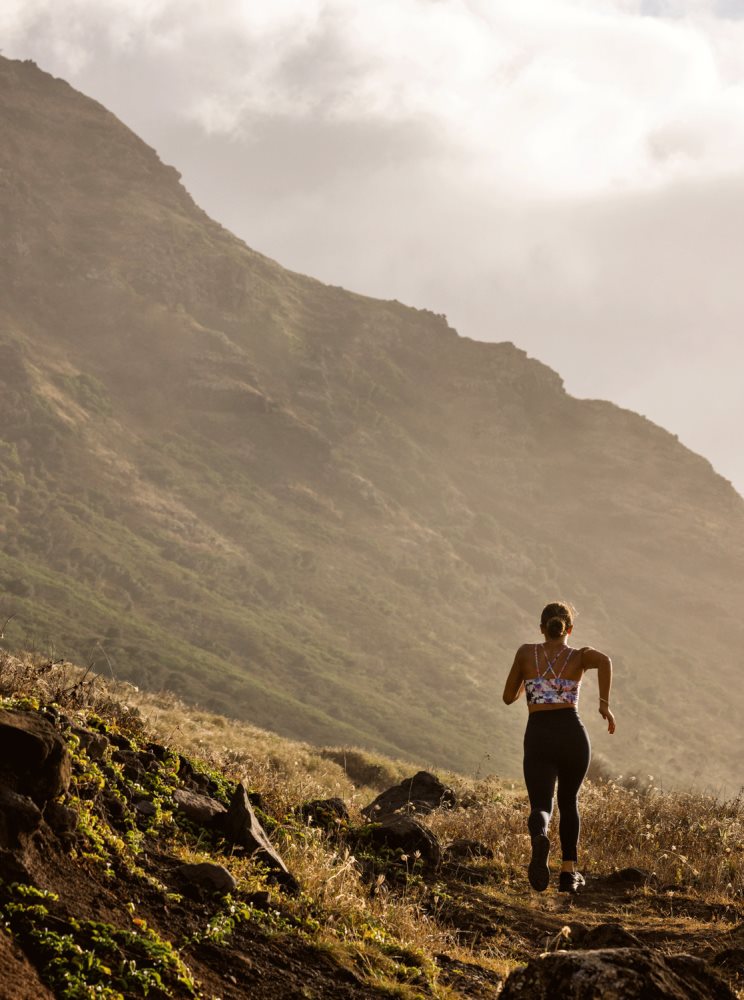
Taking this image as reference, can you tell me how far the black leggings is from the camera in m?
7.10

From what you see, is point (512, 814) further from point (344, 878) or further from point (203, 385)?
point (203, 385)

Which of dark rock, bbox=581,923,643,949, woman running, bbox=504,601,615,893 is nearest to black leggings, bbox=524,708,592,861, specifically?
woman running, bbox=504,601,615,893

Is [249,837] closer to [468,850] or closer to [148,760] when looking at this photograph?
[148,760]

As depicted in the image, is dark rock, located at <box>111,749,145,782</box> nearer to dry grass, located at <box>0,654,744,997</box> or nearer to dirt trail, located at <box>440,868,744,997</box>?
dry grass, located at <box>0,654,744,997</box>

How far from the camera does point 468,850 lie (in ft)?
30.4

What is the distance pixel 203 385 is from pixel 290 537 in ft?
160

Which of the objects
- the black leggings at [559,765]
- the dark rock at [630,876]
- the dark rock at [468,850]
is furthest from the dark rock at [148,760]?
the dark rock at [630,876]

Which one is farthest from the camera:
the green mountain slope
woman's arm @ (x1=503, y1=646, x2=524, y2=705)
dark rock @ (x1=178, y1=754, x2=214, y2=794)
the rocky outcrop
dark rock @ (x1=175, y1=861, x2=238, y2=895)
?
the green mountain slope

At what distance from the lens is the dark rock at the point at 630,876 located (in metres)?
8.55

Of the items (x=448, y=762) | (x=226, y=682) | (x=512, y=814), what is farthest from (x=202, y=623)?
(x=512, y=814)

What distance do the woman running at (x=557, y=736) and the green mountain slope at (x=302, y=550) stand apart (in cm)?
7737

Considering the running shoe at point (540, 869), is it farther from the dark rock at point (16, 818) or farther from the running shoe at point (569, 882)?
the dark rock at point (16, 818)

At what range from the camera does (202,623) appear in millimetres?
119312

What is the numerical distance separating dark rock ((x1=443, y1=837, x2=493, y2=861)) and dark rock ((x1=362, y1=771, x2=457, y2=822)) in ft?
4.69
